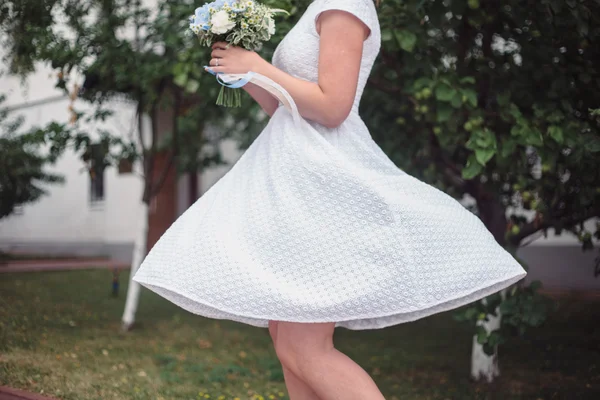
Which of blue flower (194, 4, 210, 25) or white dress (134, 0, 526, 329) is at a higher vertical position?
blue flower (194, 4, 210, 25)

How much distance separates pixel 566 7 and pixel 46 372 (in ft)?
12.7

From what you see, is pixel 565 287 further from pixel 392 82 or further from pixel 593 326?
pixel 392 82

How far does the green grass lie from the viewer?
15.7ft

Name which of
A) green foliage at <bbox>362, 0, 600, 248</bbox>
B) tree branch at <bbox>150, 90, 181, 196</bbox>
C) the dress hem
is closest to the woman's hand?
the dress hem

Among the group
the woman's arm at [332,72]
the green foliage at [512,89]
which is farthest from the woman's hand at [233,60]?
the green foliage at [512,89]

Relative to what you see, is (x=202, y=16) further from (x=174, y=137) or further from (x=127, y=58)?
(x=174, y=137)

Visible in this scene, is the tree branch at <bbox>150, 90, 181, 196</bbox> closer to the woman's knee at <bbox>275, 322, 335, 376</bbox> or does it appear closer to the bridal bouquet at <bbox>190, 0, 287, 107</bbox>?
the bridal bouquet at <bbox>190, 0, 287, 107</bbox>

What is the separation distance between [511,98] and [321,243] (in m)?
2.77

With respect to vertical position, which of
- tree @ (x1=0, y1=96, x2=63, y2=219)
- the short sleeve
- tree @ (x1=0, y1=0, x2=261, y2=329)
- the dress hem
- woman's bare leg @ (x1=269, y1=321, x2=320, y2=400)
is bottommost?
tree @ (x1=0, y1=96, x2=63, y2=219)

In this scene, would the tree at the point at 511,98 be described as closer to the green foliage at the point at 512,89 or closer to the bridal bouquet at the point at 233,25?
the green foliage at the point at 512,89

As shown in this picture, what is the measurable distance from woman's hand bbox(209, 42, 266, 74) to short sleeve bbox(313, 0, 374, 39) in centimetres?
24

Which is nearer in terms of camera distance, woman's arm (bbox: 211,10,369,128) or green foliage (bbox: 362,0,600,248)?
woman's arm (bbox: 211,10,369,128)

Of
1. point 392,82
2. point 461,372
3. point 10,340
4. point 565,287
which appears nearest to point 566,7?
point 392,82

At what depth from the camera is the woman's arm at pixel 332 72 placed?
2.18 m
